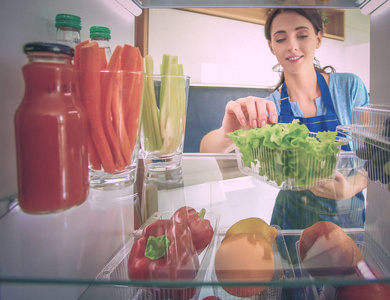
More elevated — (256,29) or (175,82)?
(256,29)

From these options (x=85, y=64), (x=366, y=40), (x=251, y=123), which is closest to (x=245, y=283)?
(x=85, y=64)

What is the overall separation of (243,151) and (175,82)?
0.61ft

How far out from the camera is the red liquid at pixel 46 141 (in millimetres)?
316

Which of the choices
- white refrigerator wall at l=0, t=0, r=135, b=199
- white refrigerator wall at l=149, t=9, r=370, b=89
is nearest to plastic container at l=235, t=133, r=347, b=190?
white refrigerator wall at l=0, t=0, r=135, b=199

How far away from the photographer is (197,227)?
356 mm

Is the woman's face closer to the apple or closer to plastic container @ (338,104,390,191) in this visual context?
plastic container @ (338,104,390,191)

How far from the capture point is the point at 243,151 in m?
0.60

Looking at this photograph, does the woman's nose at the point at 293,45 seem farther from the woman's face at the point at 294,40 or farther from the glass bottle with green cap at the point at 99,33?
the glass bottle with green cap at the point at 99,33

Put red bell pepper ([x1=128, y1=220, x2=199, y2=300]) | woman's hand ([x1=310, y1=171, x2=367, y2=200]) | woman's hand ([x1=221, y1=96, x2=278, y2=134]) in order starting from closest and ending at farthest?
red bell pepper ([x1=128, y1=220, x2=199, y2=300]) < woman's hand ([x1=310, y1=171, x2=367, y2=200]) < woman's hand ([x1=221, y1=96, x2=278, y2=134])

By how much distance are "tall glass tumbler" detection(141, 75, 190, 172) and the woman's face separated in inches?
44.0

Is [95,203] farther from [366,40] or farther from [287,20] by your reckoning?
[366,40]

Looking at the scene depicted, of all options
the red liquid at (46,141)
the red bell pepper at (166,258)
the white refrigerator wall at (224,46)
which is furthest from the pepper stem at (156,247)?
the white refrigerator wall at (224,46)

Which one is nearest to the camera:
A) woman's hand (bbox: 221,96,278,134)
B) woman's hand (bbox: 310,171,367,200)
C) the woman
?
woman's hand (bbox: 310,171,367,200)

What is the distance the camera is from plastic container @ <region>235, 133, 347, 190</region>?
515mm
